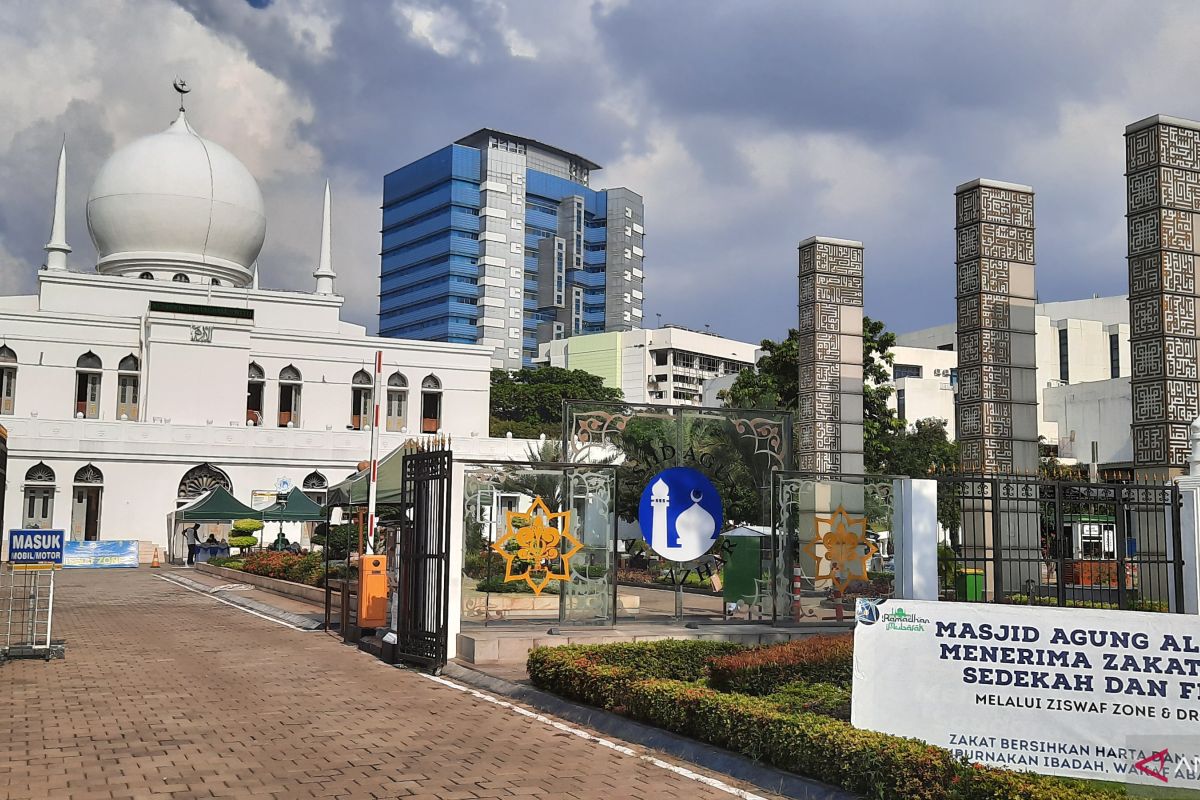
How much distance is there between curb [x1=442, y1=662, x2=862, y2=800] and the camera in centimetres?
736

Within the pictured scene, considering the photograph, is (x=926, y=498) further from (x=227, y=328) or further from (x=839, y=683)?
(x=227, y=328)

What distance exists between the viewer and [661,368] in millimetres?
101188

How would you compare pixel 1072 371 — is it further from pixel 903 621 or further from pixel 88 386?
pixel 903 621

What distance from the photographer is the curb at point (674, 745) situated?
7363 mm

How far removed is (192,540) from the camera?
131 feet

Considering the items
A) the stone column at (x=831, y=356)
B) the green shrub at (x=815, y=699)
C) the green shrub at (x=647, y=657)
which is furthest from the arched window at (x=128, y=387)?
the green shrub at (x=815, y=699)

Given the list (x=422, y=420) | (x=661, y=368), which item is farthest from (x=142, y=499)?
(x=661, y=368)

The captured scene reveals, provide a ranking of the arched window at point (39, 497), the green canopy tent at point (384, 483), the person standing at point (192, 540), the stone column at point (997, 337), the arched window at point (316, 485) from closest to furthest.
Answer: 1. the stone column at point (997, 337)
2. the green canopy tent at point (384, 483)
3. the person standing at point (192, 540)
4. the arched window at point (39, 497)
5. the arched window at point (316, 485)

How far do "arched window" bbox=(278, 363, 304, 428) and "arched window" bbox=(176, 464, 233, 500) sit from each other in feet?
18.1

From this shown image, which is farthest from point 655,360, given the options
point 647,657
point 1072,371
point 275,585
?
point 647,657

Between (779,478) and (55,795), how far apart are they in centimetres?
1015

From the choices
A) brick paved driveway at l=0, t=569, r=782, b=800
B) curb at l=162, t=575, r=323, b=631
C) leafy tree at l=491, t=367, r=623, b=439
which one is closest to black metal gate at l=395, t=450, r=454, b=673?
brick paved driveway at l=0, t=569, r=782, b=800

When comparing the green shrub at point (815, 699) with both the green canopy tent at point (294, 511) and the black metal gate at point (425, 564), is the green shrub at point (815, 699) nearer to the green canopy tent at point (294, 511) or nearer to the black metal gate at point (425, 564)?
the black metal gate at point (425, 564)

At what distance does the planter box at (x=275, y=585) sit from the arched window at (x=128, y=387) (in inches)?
651
